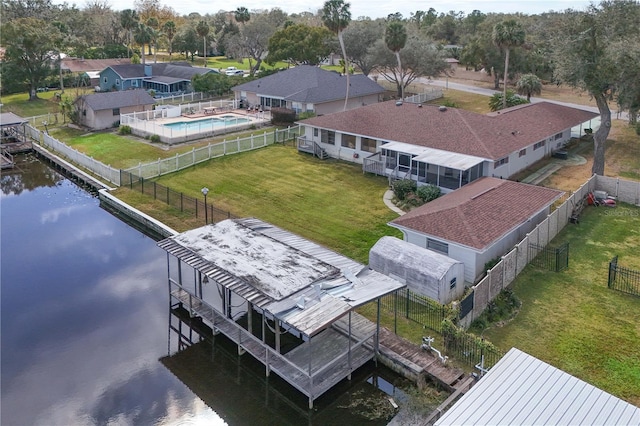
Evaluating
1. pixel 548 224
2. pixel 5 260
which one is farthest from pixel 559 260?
pixel 5 260

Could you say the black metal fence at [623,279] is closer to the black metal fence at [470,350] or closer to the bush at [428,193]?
the black metal fence at [470,350]

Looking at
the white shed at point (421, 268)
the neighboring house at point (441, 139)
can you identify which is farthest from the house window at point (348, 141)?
the white shed at point (421, 268)

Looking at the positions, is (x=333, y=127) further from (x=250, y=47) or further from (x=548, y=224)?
(x=250, y=47)

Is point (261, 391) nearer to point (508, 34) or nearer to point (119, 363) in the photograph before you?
point (119, 363)

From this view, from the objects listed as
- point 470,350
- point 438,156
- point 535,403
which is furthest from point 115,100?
point 535,403

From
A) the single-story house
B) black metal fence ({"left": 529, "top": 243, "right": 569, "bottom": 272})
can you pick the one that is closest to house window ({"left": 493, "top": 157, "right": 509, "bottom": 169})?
the single-story house

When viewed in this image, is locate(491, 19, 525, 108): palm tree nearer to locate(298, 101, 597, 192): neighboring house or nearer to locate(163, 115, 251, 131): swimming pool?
locate(298, 101, 597, 192): neighboring house

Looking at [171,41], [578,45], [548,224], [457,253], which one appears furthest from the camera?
[171,41]
